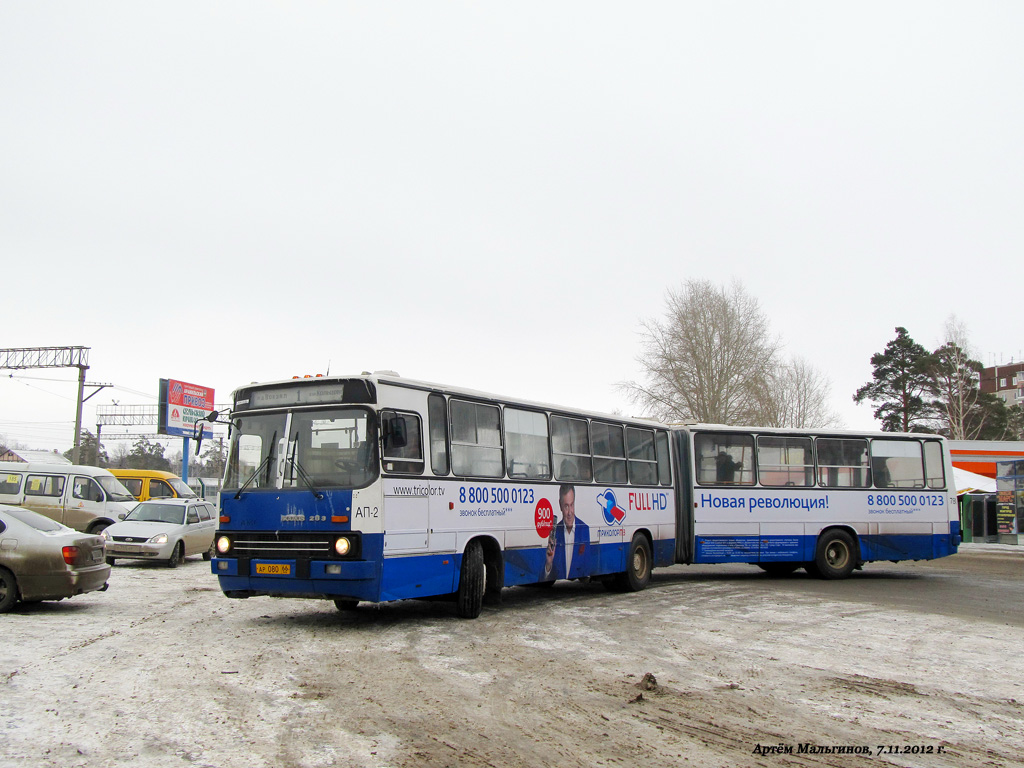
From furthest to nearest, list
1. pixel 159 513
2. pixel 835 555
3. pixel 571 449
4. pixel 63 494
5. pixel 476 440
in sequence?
pixel 63 494 → pixel 159 513 → pixel 835 555 → pixel 571 449 → pixel 476 440

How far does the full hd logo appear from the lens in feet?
49.5

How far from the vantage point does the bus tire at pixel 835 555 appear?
60.7 feet

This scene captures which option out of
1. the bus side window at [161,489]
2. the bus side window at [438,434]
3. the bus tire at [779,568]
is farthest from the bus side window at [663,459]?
the bus side window at [161,489]

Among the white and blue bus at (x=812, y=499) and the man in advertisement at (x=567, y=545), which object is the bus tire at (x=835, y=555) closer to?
the white and blue bus at (x=812, y=499)

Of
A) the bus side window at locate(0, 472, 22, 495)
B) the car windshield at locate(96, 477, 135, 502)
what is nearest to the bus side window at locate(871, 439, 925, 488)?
the car windshield at locate(96, 477, 135, 502)

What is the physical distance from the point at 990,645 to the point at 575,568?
19.8 feet

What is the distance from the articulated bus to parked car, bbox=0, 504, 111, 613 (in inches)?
94.0

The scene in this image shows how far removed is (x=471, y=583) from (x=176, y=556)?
39.2 feet

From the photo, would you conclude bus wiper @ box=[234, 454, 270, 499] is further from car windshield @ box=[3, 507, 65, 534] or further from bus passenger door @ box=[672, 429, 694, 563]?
bus passenger door @ box=[672, 429, 694, 563]

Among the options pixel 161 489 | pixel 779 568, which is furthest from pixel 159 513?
pixel 779 568

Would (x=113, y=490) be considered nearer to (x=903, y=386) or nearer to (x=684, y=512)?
(x=684, y=512)

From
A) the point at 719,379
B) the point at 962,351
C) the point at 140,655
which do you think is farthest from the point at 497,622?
the point at 962,351

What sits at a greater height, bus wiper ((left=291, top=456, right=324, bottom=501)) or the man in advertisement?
bus wiper ((left=291, top=456, right=324, bottom=501))

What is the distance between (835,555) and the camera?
Result: 18.8 m
